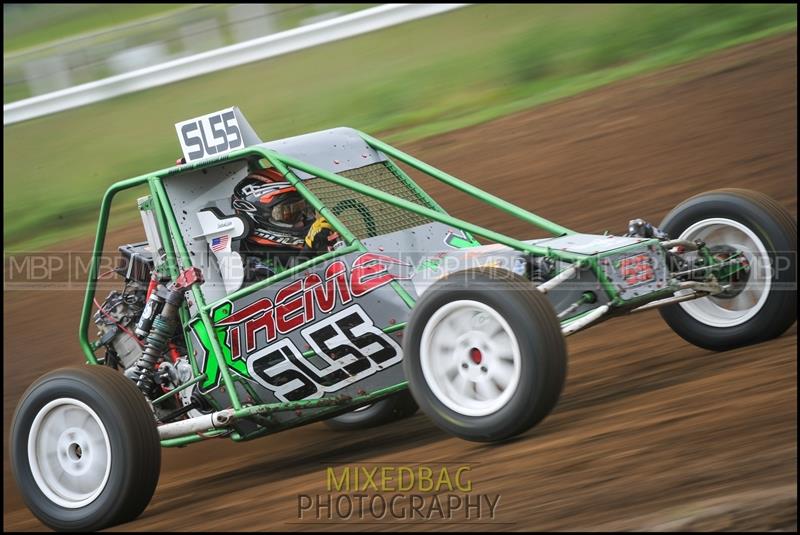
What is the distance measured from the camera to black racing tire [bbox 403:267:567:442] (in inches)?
181

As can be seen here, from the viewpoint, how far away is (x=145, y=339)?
6098 millimetres

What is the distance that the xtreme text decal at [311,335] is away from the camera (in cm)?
548

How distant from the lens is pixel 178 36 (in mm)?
16906

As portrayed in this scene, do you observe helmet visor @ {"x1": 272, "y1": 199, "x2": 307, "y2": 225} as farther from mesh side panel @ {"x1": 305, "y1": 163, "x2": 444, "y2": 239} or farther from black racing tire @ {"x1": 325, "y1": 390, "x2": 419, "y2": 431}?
black racing tire @ {"x1": 325, "y1": 390, "x2": 419, "y2": 431}

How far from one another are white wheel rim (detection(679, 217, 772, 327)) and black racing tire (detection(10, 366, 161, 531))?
9.52 feet

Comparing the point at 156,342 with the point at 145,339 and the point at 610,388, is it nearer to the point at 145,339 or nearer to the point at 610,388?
the point at 145,339

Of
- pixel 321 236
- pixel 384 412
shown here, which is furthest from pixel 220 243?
pixel 384 412

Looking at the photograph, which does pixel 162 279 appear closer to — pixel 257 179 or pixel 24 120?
pixel 257 179

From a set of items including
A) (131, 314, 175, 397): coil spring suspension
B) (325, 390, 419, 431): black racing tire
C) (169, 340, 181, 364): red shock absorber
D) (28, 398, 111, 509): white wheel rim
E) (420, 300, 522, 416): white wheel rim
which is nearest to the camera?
(420, 300, 522, 416): white wheel rim

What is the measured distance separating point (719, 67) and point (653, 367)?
6317mm

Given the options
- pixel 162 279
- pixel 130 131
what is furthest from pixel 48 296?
pixel 162 279

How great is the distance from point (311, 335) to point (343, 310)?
0.21m

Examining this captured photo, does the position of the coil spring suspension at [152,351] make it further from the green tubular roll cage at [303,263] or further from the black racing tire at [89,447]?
the black racing tire at [89,447]

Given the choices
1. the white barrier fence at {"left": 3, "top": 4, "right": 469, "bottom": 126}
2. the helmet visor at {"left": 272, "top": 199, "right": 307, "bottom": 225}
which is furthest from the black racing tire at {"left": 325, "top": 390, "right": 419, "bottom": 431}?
the white barrier fence at {"left": 3, "top": 4, "right": 469, "bottom": 126}
